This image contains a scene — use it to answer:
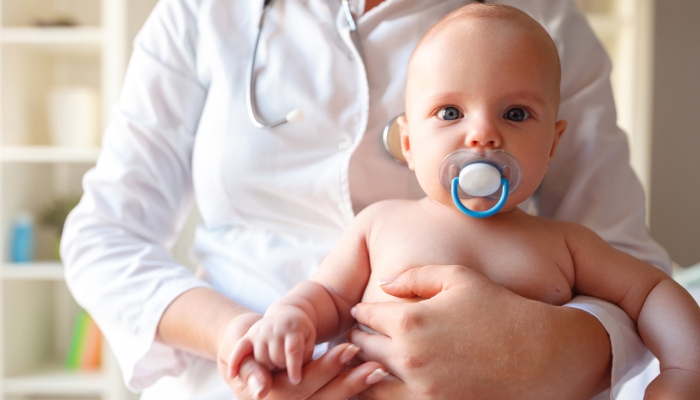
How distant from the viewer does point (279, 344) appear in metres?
0.66

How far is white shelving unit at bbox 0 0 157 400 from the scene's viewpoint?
7.03ft

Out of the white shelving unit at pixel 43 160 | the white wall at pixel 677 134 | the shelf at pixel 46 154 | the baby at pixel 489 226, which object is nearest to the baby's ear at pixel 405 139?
the baby at pixel 489 226

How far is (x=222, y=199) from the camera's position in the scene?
3.05 feet

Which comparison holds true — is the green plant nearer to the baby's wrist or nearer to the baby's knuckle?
the baby's wrist

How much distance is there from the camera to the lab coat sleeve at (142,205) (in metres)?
0.91

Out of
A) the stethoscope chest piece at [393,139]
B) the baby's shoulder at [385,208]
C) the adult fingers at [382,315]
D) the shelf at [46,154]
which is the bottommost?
the shelf at [46,154]

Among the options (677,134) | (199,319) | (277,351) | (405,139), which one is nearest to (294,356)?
(277,351)

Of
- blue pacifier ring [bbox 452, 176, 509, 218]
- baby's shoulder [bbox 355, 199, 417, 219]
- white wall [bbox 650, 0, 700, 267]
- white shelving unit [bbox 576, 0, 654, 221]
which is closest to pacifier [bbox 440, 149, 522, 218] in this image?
blue pacifier ring [bbox 452, 176, 509, 218]

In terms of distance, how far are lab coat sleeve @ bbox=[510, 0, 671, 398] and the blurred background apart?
941mm

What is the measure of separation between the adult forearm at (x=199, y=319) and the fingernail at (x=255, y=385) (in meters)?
0.14

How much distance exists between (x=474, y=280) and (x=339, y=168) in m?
0.29

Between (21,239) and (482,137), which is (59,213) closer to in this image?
(21,239)

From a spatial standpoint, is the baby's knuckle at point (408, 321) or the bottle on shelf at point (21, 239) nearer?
the baby's knuckle at point (408, 321)

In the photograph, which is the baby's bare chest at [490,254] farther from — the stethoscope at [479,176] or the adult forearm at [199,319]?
the adult forearm at [199,319]
